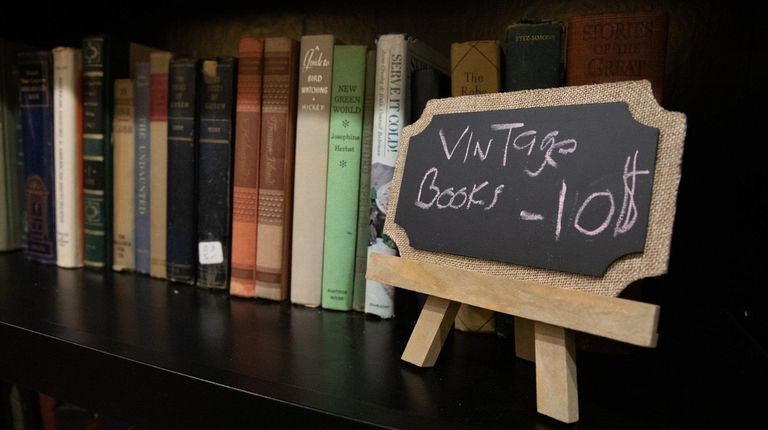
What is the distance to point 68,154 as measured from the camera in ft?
3.00

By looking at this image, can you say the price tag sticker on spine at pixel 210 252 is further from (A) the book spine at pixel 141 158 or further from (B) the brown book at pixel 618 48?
(B) the brown book at pixel 618 48

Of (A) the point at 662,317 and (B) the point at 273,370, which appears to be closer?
(B) the point at 273,370

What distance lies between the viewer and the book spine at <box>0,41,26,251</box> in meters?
1.00

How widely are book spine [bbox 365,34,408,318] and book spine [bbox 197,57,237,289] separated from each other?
0.24 m

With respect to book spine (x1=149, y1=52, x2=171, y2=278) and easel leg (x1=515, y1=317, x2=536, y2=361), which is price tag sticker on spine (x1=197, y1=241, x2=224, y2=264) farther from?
easel leg (x1=515, y1=317, x2=536, y2=361)

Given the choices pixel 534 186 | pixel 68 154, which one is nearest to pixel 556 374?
pixel 534 186

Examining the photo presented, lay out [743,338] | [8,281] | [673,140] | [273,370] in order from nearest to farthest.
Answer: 1. [673,140]
2. [273,370]
3. [743,338]
4. [8,281]

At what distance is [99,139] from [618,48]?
79 centimetres

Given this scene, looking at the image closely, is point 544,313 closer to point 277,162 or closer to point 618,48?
point 618,48

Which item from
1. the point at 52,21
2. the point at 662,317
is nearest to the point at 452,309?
the point at 662,317

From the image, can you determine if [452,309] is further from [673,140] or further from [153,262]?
[153,262]

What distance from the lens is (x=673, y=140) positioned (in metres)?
0.43

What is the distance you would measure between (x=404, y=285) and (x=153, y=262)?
0.52m

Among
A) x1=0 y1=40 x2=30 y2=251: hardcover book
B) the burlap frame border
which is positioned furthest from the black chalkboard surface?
x1=0 y1=40 x2=30 y2=251: hardcover book
